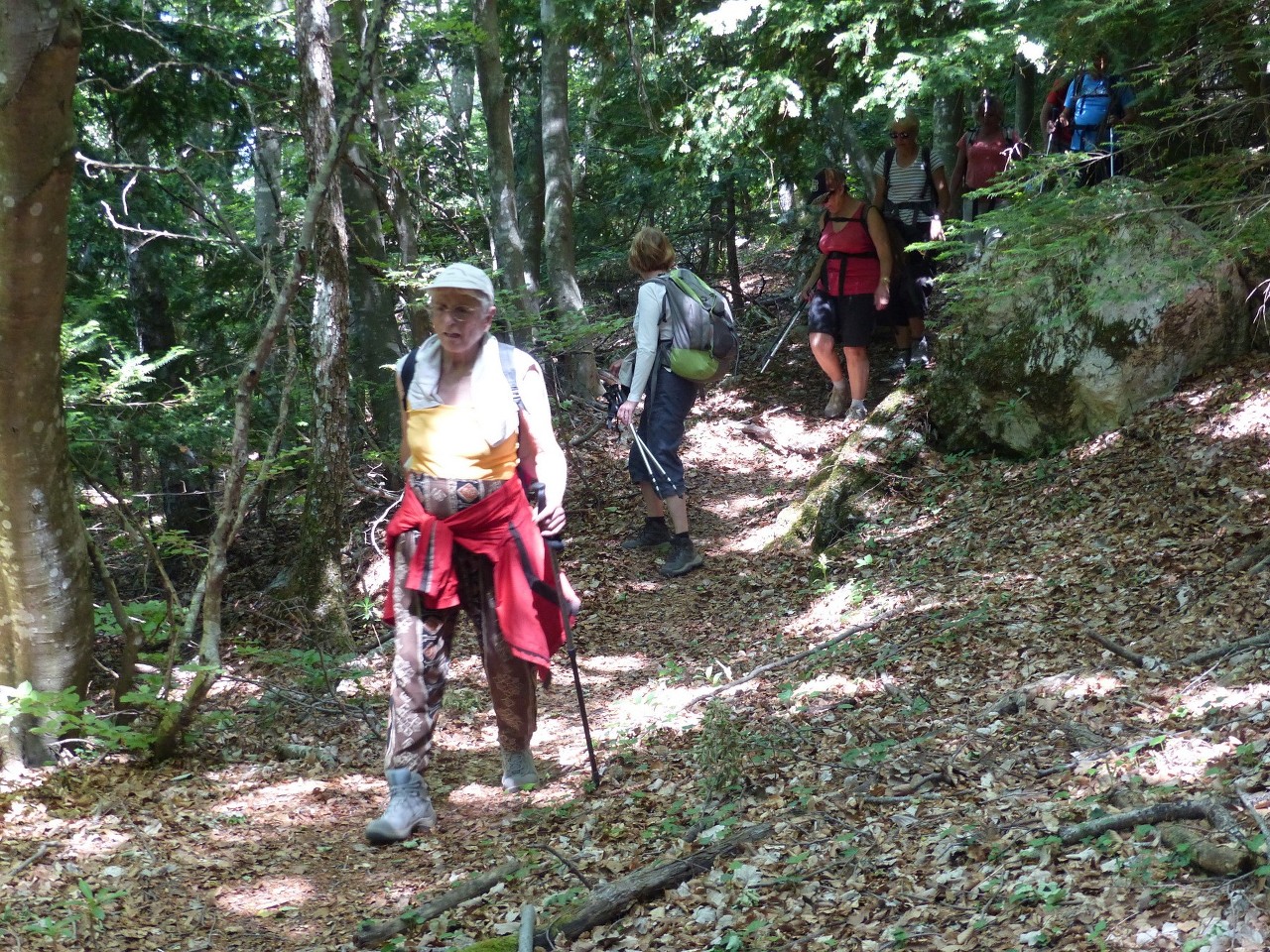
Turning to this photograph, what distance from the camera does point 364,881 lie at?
13.4ft

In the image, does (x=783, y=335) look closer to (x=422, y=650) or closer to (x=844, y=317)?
(x=844, y=317)

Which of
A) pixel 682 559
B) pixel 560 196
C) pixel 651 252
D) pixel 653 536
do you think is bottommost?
pixel 682 559

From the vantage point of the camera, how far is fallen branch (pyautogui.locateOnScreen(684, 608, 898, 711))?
5.84 m

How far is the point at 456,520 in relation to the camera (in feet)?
14.2

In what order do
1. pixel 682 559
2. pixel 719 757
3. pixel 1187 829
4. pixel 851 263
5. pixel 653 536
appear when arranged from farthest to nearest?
pixel 851 263 → pixel 653 536 → pixel 682 559 → pixel 719 757 → pixel 1187 829

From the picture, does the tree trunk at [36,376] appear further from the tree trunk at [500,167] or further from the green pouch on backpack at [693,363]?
the tree trunk at [500,167]

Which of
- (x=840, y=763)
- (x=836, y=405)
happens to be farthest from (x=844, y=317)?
(x=840, y=763)

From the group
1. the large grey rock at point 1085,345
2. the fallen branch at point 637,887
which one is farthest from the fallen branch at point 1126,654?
the large grey rock at point 1085,345

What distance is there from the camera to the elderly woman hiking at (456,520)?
4.29 meters

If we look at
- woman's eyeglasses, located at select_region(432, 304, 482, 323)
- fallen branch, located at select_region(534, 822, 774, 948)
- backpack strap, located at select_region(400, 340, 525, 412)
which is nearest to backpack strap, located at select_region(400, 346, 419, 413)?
backpack strap, located at select_region(400, 340, 525, 412)

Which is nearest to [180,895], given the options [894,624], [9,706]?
[9,706]

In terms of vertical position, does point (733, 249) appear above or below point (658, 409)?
above

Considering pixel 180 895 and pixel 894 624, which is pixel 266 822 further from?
pixel 894 624

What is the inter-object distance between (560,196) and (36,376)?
24.4 ft
